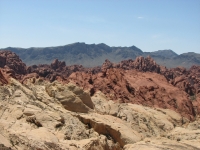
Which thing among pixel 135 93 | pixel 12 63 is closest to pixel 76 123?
pixel 135 93

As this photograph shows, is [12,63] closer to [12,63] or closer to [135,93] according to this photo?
[12,63]

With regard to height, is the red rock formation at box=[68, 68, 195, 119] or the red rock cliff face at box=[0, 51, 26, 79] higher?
the red rock cliff face at box=[0, 51, 26, 79]

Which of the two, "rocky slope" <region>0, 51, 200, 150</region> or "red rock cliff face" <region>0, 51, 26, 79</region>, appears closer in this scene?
"rocky slope" <region>0, 51, 200, 150</region>

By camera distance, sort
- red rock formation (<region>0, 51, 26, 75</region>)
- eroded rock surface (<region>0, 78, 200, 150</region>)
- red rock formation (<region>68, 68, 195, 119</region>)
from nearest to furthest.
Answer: eroded rock surface (<region>0, 78, 200, 150</region>) < red rock formation (<region>68, 68, 195, 119</region>) < red rock formation (<region>0, 51, 26, 75</region>)

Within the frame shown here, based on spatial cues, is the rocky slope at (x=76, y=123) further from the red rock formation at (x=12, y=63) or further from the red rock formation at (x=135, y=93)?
the red rock formation at (x=12, y=63)

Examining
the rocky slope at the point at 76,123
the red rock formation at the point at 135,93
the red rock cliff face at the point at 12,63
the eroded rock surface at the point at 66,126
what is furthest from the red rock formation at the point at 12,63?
the eroded rock surface at the point at 66,126

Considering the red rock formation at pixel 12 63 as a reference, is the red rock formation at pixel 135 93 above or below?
below

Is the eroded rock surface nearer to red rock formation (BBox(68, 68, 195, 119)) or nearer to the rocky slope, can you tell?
the rocky slope

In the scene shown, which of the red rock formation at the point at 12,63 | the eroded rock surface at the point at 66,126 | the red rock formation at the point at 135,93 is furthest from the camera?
the red rock formation at the point at 12,63

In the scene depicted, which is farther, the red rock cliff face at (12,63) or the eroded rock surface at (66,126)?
the red rock cliff face at (12,63)

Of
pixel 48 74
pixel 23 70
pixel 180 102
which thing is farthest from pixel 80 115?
pixel 23 70

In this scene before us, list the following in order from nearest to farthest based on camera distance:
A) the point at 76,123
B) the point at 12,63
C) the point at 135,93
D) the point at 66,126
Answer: the point at 66,126, the point at 76,123, the point at 135,93, the point at 12,63

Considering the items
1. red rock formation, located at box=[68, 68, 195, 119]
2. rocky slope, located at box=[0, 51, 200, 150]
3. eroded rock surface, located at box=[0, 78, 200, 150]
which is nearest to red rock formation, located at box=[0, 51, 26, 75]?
red rock formation, located at box=[68, 68, 195, 119]

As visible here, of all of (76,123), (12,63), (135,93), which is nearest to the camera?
(76,123)
